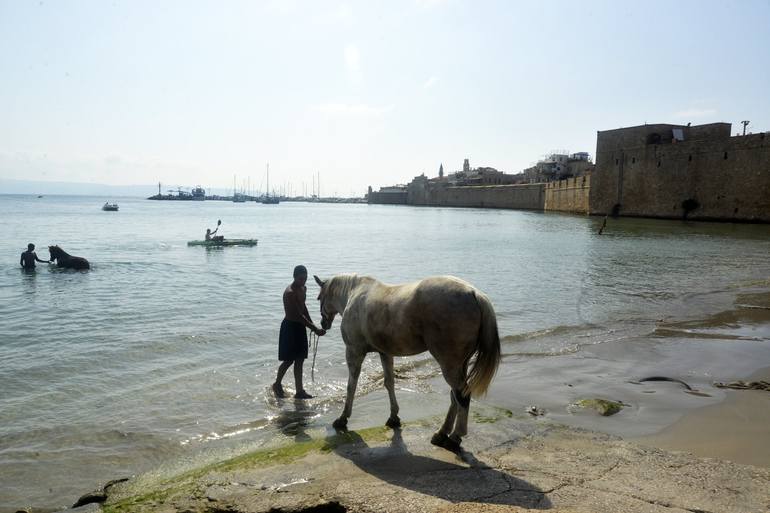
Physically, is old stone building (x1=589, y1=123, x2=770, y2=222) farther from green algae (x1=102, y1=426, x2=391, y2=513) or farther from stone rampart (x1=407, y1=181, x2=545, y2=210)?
green algae (x1=102, y1=426, x2=391, y2=513)

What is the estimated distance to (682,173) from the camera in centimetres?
5728

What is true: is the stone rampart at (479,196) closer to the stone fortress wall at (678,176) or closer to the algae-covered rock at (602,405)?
the stone fortress wall at (678,176)

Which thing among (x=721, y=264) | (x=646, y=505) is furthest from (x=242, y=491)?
(x=721, y=264)

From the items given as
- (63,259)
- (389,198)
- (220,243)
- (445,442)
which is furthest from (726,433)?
(389,198)

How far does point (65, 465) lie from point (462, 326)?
4.59m

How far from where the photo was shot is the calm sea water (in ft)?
21.3

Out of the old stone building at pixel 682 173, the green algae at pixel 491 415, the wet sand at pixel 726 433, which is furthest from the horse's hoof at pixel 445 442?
the old stone building at pixel 682 173

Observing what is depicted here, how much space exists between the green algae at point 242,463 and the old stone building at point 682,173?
5560 centimetres

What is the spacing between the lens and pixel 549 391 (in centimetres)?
774

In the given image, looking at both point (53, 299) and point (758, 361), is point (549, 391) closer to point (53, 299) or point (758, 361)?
point (758, 361)

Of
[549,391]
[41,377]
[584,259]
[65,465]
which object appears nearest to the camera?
[65,465]

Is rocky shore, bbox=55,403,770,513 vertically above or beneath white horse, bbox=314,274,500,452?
beneath

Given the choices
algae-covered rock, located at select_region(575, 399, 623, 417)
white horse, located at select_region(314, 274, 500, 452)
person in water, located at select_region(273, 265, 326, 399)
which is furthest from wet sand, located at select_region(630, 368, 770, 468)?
person in water, located at select_region(273, 265, 326, 399)

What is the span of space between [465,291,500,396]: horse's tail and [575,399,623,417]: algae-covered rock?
2282 mm
